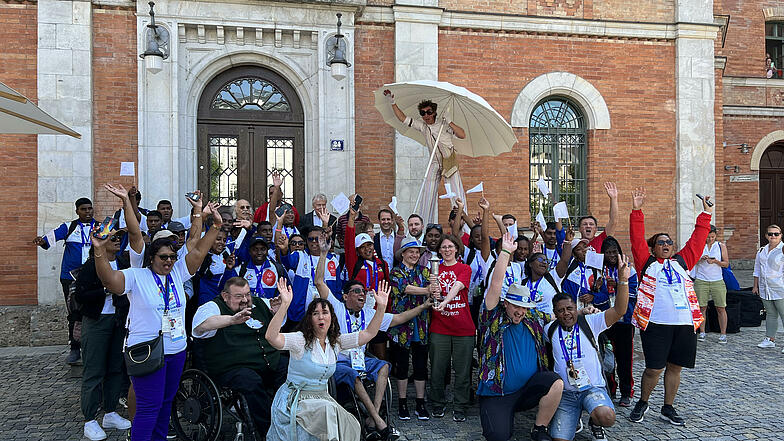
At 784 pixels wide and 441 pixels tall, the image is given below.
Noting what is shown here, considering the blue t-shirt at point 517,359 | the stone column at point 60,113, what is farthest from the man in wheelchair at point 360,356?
the stone column at point 60,113

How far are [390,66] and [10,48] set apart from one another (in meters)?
6.38

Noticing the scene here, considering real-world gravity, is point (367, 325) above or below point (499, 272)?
below

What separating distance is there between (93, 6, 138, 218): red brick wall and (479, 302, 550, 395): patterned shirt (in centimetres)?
701

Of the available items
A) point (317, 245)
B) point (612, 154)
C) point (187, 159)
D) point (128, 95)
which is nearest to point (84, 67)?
point (128, 95)

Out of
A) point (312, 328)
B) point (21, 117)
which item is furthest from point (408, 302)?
point (21, 117)

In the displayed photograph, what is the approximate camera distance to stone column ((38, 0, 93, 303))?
9.55 meters

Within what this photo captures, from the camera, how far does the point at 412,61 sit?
10883mm

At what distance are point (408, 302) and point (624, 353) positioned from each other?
2576mm

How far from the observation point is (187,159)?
10328 mm

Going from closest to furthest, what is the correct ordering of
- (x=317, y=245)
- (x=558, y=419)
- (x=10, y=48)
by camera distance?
(x=558, y=419), (x=317, y=245), (x=10, y=48)

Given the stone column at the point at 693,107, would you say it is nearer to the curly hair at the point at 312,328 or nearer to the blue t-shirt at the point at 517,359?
the blue t-shirt at the point at 517,359

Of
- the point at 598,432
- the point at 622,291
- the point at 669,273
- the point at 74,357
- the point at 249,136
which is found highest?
A: the point at 249,136

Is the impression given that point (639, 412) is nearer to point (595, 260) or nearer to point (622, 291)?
point (622, 291)

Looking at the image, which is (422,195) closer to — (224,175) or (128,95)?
(224,175)
